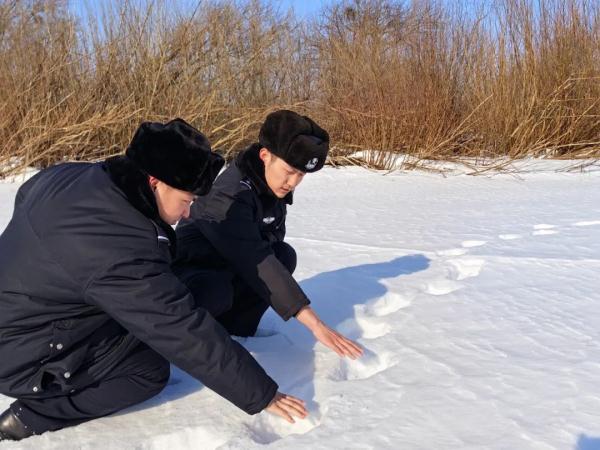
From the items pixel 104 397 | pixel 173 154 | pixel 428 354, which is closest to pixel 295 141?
pixel 173 154

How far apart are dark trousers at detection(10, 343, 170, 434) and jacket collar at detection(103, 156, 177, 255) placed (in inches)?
16.2

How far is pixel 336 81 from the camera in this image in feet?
20.8

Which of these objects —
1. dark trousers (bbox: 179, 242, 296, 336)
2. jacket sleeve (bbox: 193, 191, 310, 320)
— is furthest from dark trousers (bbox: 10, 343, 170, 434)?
jacket sleeve (bbox: 193, 191, 310, 320)

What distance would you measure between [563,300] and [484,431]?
962mm

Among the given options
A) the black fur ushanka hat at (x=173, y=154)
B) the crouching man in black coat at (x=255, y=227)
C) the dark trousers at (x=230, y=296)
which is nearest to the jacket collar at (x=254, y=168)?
the crouching man in black coat at (x=255, y=227)

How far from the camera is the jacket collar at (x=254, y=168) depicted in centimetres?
187

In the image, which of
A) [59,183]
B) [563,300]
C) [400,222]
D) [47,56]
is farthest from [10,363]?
[47,56]

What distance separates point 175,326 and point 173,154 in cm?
34

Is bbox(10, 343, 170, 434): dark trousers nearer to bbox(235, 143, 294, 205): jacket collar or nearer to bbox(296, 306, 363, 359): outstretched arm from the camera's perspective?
bbox(296, 306, 363, 359): outstretched arm

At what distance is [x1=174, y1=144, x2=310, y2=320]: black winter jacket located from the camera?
172 centimetres

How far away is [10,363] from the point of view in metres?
1.34

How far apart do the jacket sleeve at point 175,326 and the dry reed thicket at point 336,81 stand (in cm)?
448

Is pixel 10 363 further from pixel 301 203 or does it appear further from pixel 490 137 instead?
pixel 490 137

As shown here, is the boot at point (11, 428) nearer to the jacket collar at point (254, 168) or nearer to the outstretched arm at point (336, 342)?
the outstretched arm at point (336, 342)
